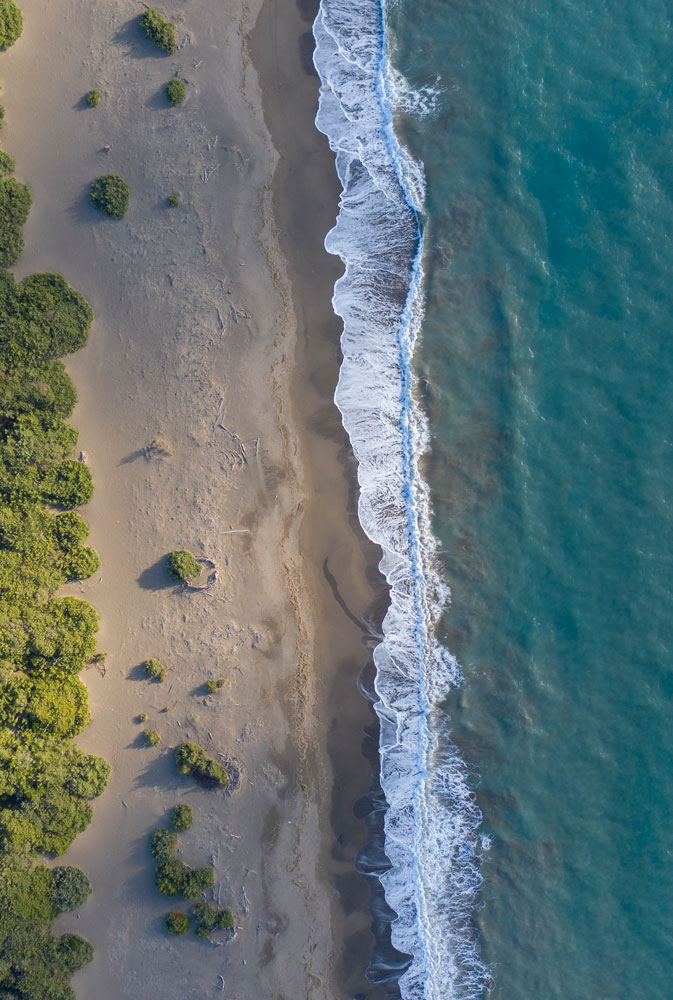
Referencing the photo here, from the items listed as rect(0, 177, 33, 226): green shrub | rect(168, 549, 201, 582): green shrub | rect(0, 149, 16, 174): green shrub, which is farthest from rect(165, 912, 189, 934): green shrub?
rect(0, 149, 16, 174): green shrub

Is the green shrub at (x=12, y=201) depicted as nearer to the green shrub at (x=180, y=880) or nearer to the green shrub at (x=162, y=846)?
the green shrub at (x=162, y=846)

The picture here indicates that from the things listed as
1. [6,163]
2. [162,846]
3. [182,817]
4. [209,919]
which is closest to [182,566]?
[182,817]

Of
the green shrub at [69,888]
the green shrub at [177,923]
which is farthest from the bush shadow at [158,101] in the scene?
the green shrub at [177,923]

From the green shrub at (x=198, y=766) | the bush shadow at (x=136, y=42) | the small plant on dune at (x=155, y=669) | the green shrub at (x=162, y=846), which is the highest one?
the bush shadow at (x=136, y=42)

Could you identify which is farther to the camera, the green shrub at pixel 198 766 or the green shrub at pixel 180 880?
the green shrub at pixel 198 766

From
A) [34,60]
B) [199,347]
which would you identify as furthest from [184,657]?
[34,60]

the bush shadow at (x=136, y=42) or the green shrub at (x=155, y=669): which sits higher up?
the bush shadow at (x=136, y=42)
